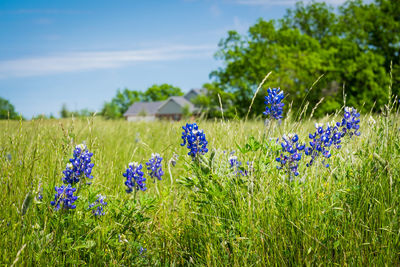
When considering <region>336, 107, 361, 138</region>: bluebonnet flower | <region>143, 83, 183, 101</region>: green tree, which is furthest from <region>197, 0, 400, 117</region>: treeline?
<region>143, 83, 183, 101</region>: green tree

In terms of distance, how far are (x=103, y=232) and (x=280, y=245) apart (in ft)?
3.58

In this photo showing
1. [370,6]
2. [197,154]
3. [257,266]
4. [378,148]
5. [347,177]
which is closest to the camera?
[257,266]

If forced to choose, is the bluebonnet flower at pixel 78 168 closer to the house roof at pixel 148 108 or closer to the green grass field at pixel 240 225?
the green grass field at pixel 240 225

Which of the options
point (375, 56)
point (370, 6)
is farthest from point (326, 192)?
point (370, 6)

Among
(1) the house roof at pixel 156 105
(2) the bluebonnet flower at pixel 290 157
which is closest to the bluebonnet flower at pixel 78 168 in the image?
(2) the bluebonnet flower at pixel 290 157

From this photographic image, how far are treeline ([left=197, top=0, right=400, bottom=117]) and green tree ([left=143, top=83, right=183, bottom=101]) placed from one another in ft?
200

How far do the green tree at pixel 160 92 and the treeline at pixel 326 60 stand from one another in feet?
200

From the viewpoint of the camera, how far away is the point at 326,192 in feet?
7.30

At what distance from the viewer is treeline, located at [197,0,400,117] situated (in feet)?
80.3

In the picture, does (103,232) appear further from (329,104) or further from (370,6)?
(370,6)

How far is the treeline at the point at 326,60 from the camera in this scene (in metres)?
24.5

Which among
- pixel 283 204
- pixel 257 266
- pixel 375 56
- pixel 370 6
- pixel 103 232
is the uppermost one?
pixel 370 6

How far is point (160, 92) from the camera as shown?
90.0 m

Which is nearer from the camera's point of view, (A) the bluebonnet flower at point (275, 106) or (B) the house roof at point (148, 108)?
(A) the bluebonnet flower at point (275, 106)
